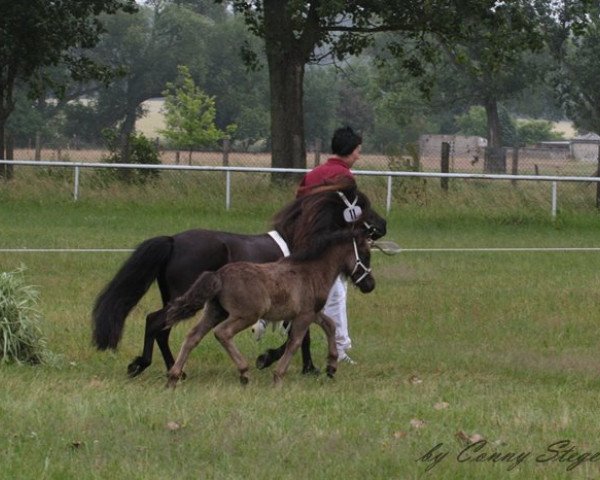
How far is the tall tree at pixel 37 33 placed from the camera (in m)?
29.6

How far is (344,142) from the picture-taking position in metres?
10.9

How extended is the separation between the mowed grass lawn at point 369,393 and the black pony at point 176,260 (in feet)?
1.36

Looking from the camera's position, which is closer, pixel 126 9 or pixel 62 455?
pixel 62 455

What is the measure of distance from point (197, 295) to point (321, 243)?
110cm

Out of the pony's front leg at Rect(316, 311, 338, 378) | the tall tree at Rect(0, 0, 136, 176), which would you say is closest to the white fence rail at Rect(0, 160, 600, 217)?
the tall tree at Rect(0, 0, 136, 176)

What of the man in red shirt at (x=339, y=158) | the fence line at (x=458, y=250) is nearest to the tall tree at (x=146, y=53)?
the fence line at (x=458, y=250)

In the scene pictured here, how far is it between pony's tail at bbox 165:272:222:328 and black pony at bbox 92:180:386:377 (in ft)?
1.91

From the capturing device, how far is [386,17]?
96.3 feet

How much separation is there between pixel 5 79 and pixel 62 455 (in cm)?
2669

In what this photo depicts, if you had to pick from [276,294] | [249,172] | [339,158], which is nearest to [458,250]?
[249,172]

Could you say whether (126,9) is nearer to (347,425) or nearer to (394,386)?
(394,386)

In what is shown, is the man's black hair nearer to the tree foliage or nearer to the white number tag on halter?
the white number tag on halter

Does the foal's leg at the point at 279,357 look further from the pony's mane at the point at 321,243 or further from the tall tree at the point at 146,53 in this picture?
the tall tree at the point at 146,53

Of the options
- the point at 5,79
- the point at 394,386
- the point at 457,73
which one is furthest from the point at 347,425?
the point at 457,73
